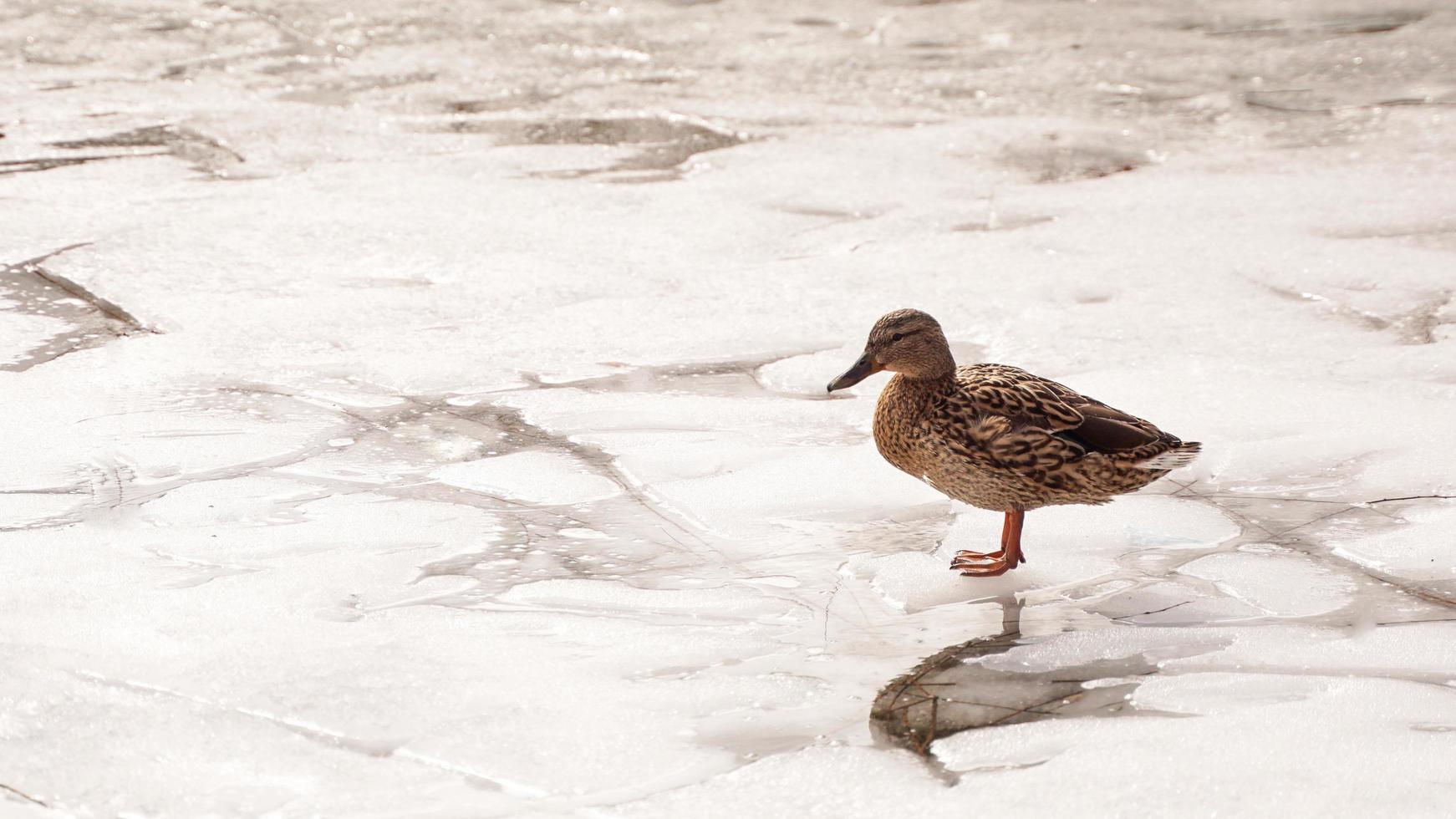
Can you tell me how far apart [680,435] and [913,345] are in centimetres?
88

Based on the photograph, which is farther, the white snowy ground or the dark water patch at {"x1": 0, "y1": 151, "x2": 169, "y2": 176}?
the dark water patch at {"x1": 0, "y1": 151, "x2": 169, "y2": 176}

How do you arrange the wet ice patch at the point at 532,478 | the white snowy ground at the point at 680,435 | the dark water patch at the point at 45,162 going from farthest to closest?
1. the dark water patch at the point at 45,162
2. the wet ice patch at the point at 532,478
3. the white snowy ground at the point at 680,435

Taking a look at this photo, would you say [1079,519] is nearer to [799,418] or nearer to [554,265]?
[799,418]

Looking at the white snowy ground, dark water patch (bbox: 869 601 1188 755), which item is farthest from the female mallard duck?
dark water patch (bbox: 869 601 1188 755)

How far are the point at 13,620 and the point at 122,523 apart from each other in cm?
50

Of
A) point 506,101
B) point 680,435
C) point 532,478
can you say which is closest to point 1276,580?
point 680,435

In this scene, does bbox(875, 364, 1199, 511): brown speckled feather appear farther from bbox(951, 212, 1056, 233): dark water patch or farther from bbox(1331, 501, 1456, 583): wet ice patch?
bbox(951, 212, 1056, 233): dark water patch

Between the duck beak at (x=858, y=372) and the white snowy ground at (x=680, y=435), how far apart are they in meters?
0.31

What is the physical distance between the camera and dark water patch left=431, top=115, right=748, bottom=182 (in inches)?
273

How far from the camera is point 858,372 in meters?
3.69

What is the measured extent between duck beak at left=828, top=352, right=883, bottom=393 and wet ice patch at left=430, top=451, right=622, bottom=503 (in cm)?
62

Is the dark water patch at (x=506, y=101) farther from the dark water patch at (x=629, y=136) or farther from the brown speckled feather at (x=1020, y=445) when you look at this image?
the brown speckled feather at (x=1020, y=445)

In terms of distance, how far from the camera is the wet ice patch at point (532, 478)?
379cm

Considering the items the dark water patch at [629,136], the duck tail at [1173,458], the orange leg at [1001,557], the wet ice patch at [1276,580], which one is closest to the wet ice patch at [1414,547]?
the wet ice patch at [1276,580]
